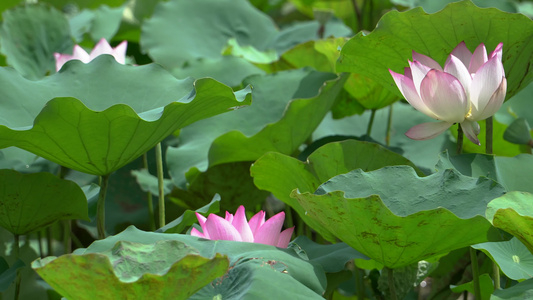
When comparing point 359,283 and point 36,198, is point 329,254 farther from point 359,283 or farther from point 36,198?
point 36,198

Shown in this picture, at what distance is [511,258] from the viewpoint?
3.22 ft

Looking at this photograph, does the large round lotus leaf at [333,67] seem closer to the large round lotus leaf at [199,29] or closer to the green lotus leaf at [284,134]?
the green lotus leaf at [284,134]

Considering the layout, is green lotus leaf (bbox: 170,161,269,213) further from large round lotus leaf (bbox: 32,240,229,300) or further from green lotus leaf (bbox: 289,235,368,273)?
large round lotus leaf (bbox: 32,240,229,300)

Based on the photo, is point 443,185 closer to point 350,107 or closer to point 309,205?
Result: point 309,205

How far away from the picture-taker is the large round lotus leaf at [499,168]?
1024mm

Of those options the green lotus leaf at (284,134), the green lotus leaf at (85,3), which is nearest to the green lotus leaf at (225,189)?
the green lotus leaf at (284,134)

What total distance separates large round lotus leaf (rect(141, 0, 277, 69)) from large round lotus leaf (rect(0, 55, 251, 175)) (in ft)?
2.35

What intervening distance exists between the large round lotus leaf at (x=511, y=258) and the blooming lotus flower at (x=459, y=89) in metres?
0.15

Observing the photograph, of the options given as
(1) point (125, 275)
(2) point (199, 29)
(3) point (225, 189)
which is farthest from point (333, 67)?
(1) point (125, 275)

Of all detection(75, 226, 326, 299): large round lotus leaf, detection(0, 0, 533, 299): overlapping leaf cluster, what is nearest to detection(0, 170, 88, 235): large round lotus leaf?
detection(0, 0, 533, 299): overlapping leaf cluster

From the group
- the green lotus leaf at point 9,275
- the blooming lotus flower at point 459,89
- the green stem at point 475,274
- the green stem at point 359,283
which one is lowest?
the green stem at point 359,283

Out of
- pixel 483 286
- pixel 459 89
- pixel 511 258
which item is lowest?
pixel 483 286

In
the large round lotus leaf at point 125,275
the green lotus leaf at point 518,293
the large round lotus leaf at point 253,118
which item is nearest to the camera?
the large round lotus leaf at point 125,275

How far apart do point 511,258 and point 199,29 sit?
127 cm
